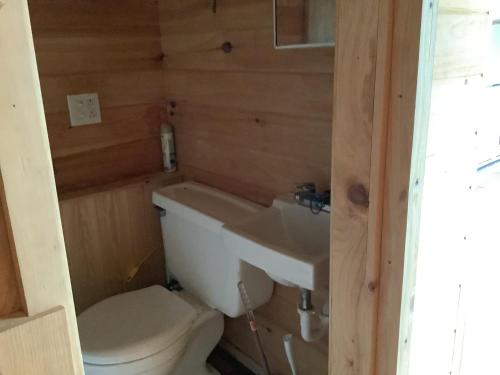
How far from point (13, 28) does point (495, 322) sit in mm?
1393

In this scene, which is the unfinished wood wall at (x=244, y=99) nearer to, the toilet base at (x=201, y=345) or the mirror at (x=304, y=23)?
the mirror at (x=304, y=23)

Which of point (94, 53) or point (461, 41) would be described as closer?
point (461, 41)

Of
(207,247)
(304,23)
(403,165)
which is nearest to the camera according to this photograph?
(403,165)

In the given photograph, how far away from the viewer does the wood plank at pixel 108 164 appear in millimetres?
1691

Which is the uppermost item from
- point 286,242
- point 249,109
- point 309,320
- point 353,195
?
point 249,109

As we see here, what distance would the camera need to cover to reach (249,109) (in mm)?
1511

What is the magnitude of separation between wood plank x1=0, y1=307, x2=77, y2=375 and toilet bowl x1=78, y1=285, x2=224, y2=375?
Result: 95 centimetres

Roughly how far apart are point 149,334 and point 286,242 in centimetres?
53

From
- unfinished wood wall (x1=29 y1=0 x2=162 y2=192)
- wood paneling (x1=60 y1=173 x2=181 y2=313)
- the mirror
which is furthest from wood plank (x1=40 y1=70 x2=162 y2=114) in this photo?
the mirror

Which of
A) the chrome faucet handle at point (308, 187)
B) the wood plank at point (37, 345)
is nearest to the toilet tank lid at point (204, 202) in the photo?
the chrome faucet handle at point (308, 187)

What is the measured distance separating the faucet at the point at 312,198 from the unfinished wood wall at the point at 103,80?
81cm

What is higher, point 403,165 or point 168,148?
point 403,165

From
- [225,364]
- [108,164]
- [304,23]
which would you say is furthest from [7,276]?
[225,364]

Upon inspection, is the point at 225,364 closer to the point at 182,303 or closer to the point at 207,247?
the point at 182,303
